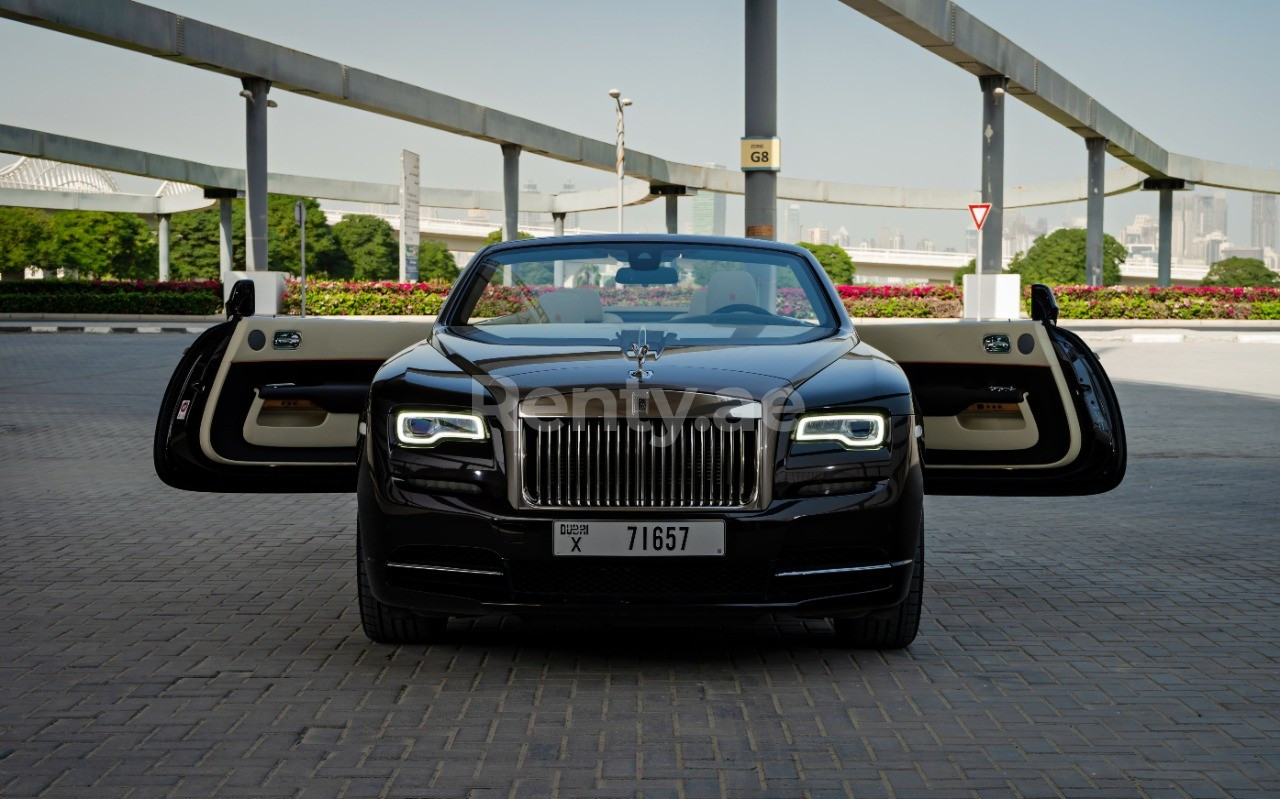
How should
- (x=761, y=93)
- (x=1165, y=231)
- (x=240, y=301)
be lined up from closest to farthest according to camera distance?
(x=240, y=301) < (x=761, y=93) < (x=1165, y=231)

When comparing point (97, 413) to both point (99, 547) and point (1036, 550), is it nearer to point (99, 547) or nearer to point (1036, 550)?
point (99, 547)

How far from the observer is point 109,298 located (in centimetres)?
4725

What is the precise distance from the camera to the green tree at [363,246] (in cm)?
11019

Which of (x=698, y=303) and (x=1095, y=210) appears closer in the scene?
(x=698, y=303)

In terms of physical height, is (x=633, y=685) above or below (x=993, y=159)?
below

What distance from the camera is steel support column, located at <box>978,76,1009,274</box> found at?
3266cm

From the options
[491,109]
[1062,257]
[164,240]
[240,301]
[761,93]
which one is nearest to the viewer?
[240,301]

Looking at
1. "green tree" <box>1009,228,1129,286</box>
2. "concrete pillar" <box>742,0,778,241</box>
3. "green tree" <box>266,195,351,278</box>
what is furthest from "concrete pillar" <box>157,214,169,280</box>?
"concrete pillar" <box>742,0,778,241</box>

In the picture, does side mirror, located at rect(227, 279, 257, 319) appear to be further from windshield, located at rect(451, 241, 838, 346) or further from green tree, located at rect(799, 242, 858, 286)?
green tree, located at rect(799, 242, 858, 286)

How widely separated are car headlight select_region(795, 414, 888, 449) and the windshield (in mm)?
866

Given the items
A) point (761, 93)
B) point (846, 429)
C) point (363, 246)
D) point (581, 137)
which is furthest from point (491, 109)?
point (363, 246)

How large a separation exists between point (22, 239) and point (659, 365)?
3535 inches

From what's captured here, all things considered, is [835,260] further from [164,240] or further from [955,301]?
[955,301]

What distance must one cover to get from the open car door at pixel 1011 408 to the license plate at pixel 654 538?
1653 millimetres
